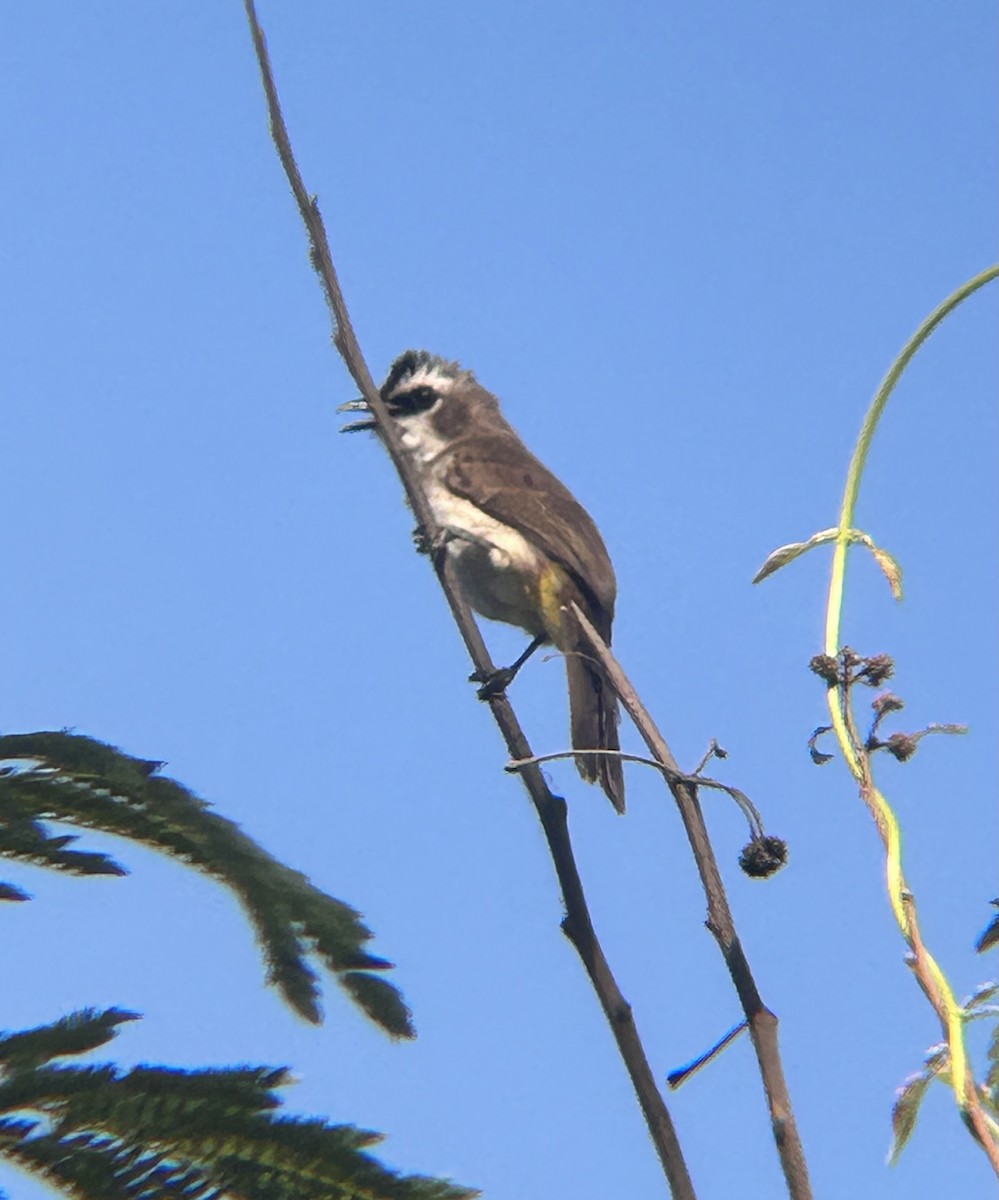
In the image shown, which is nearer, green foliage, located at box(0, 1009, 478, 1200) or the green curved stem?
the green curved stem

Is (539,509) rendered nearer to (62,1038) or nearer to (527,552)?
(527,552)

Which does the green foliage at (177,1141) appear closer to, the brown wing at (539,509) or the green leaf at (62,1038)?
the green leaf at (62,1038)

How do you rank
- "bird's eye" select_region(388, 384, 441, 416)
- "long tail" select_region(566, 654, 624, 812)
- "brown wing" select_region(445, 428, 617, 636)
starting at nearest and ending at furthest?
"long tail" select_region(566, 654, 624, 812) → "brown wing" select_region(445, 428, 617, 636) → "bird's eye" select_region(388, 384, 441, 416)

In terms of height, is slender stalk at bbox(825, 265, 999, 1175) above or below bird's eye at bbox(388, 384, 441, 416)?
below

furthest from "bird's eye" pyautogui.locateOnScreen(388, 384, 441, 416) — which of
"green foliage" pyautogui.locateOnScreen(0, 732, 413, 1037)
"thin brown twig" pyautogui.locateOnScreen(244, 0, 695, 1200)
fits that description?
"thin brown twig" pyautogui.locateOnScreen(244, 0, 695, 1200)

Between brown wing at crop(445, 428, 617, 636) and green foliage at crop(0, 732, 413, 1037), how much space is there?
11.3 feet

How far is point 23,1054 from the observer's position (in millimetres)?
2711

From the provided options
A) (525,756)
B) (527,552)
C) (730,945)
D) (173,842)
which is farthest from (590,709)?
(730,945)

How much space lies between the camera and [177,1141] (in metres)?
2.68

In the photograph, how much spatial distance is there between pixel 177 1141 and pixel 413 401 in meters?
5.57

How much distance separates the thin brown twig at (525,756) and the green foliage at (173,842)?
91cm

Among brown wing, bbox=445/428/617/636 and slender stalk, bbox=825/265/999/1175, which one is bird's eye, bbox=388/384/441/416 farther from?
slender stalk, bbox=825/265/999/1175

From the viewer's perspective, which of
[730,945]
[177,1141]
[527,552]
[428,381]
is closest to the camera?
[730,945]

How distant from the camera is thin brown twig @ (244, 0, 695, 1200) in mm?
1421
